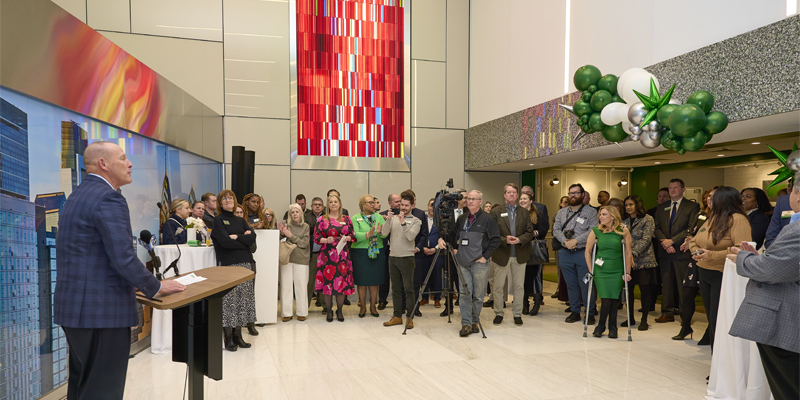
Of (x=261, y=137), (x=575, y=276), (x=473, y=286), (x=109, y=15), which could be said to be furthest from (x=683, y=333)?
(x=109, y=15)

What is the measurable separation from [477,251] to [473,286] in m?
0.41

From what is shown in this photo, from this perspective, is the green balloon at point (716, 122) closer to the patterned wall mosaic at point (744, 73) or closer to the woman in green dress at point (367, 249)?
the patterned wall mosaic at point (744, 73)

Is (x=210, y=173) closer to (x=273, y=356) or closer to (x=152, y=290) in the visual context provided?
(x=273, y=356)

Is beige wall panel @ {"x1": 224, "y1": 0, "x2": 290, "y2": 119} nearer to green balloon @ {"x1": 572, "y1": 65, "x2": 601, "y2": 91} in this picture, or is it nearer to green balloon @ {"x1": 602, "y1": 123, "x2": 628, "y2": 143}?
green balloon @ {"x1": 572, "y1": 65, "x2": 601, "y2": 91}

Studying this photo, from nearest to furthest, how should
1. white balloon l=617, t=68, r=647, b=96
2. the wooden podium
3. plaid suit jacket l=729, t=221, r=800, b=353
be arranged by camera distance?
plaid suit jacket l=729, t=221, r=800, b=353 < the wooden podium < white balloon l=617, t=68, r=647, b=96

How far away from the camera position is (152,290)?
6.92ft

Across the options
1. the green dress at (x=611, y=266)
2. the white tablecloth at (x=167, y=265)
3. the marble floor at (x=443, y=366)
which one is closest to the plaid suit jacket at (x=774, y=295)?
the marble floor at (x=443, y=366)

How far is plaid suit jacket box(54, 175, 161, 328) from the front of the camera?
2.11 meters

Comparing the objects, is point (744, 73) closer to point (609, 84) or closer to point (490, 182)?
point (609, 84)

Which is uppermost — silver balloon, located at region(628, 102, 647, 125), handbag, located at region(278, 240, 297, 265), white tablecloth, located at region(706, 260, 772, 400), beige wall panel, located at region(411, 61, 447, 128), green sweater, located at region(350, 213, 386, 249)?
beige wall panel, located at region(411, 61, 447, 128)

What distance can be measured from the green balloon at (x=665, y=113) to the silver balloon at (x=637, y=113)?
131 millimetres

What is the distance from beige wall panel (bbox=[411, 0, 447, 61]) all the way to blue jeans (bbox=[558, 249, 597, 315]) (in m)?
4.41

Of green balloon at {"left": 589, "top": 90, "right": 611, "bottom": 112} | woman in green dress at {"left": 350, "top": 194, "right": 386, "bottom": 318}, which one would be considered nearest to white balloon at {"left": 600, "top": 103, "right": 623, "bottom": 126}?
green balloon at {"left": 589, "top": 90, "right": 611, "bottom": 112}

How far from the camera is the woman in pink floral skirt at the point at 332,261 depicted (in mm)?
5973
